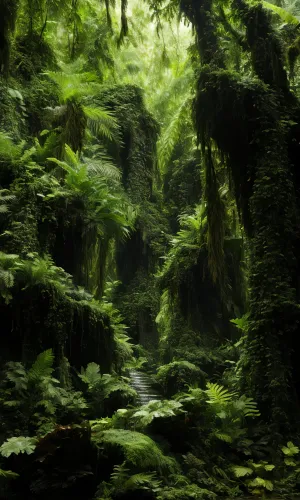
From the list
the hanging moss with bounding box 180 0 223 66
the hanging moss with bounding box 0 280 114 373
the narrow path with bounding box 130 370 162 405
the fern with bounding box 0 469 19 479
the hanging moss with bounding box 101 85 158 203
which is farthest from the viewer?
the hanging moss with bounding box 101 85 158 203

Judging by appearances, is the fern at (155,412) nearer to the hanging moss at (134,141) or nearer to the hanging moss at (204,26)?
the hanging moss at (204,26)

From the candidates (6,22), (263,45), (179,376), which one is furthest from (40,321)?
(263,45)

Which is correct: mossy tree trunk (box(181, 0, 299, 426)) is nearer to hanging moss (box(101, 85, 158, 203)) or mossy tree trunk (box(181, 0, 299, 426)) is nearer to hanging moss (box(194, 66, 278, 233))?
hanging moss (box(194, 66, 278, 233))

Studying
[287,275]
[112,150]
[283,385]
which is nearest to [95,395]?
[283,385]

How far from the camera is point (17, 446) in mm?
4926

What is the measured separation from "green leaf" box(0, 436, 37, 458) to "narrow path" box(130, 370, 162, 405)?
3.85 m

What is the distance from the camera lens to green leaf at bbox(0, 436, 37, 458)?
4.82m

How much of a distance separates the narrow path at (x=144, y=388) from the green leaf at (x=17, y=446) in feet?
12.6

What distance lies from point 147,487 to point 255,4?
8.31m

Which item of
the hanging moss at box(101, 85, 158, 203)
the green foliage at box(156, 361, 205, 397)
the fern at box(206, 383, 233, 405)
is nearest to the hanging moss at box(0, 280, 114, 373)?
the fern at box(206, 383, 233, 405)

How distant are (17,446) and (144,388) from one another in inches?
212

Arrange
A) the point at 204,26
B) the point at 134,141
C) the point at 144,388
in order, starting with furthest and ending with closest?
the point at 134,141
the point at 144,388
the point at 204,26

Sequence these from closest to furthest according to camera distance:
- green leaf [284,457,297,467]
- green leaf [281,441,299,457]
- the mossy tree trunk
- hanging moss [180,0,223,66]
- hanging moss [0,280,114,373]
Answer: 1. green leaf [284,457,297,467]
2. green leaf [281,441,299,457]
3. hanging moss [0,280,114,373]
4. the mossy tree trunk
5. hanging moss [180,0,223,66]

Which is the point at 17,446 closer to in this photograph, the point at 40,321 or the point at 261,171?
the point at 40,321
